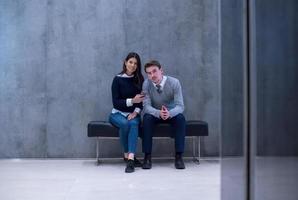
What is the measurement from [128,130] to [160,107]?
1.49 ft

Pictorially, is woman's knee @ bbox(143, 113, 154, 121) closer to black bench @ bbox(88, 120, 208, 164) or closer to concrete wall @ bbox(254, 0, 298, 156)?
black bench @ bbox(88, 120, 208, 164)

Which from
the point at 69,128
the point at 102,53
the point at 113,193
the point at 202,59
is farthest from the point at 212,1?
→ the point at 113,193

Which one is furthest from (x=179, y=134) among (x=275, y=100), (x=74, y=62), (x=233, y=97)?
(x=275, y=100)

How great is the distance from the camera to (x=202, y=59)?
228 inches

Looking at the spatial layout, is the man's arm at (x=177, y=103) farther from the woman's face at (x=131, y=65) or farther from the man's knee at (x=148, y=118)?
the woman's face at (x=131, y=65)

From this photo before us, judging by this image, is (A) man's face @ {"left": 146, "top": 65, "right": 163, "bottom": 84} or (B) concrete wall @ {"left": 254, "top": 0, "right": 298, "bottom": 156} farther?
(A) man's face @ {"left": 146, "top": 65, "right": 163, "bottom": 84}

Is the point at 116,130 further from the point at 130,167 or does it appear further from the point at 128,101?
the point at 130,167

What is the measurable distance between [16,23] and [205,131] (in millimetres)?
2707

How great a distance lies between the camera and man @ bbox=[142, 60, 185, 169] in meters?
4.92

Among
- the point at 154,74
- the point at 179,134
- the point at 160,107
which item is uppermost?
the point at 154,74

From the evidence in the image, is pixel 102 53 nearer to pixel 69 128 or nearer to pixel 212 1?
pixel 69 128

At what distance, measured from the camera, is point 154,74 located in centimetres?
504

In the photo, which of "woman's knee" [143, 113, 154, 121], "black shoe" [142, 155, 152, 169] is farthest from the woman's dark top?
"black shoe" [142, 155, 152, 169]

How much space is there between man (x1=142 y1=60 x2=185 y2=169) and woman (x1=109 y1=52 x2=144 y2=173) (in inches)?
4.3
